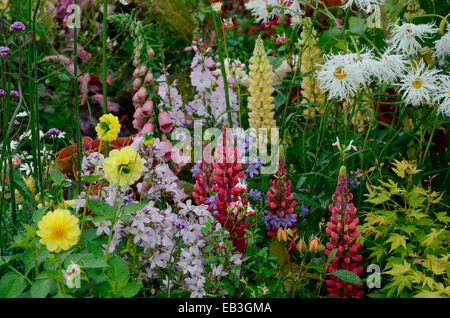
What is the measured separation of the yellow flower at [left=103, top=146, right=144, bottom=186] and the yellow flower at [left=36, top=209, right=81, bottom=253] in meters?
0.19

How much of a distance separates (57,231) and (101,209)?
0.86 ft

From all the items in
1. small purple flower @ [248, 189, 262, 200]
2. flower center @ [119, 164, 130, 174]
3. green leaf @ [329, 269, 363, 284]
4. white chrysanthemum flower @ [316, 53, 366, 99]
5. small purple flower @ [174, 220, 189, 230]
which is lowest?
A: green leaf @ [329, 269, 363, 284]

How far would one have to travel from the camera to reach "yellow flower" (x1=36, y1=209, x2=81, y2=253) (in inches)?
44.6

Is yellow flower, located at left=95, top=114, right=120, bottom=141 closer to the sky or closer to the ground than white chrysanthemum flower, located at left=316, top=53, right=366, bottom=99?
closer to the ground

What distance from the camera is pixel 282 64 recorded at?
293cm

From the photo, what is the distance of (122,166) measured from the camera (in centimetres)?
129

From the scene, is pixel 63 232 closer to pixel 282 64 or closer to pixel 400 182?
pixel 400 182

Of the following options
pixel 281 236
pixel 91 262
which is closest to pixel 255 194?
pixel 281 236

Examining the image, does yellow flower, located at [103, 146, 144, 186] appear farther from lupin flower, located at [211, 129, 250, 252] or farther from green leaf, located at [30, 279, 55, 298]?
lupin flower, located at [211, 129, 250, 252]

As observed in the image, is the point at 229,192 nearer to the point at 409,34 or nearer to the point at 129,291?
the point at 129,291

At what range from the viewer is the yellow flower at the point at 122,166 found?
4.22ft

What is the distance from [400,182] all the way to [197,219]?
870 mm

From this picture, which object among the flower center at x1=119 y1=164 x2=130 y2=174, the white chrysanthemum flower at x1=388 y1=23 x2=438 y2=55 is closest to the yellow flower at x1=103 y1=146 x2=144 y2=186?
the flower center at x1=119 y1=164 x2=130 y2=174
